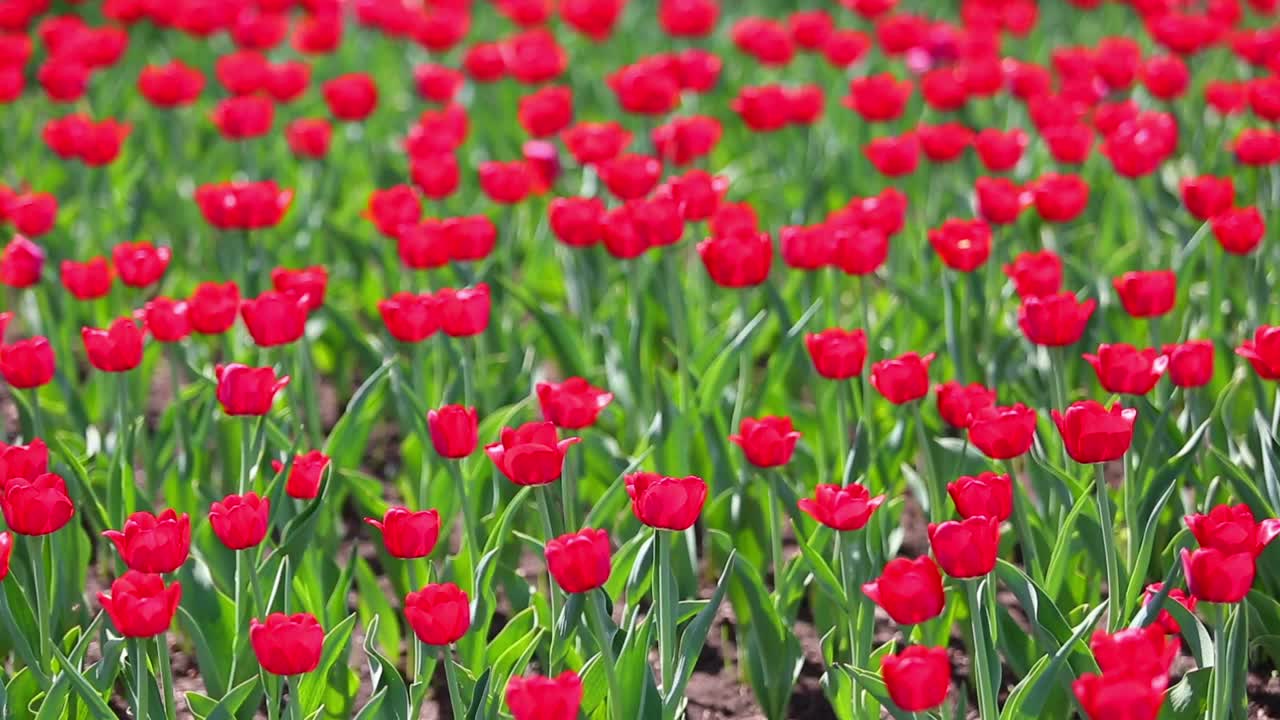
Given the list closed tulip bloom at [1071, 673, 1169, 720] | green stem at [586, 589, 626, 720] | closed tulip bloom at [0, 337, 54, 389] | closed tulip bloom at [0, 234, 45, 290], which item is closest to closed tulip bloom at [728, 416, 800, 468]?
green stem at [586, 589, 626, 720]

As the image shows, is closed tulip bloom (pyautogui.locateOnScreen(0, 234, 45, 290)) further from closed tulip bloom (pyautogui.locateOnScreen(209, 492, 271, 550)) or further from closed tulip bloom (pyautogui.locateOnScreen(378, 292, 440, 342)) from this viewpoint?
closed tulip bloom (pyautogui.locateOnScreen(209, 492, 271, 550))

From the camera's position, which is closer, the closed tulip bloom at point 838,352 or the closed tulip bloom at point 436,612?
the closed tulip bloom at point 436,612

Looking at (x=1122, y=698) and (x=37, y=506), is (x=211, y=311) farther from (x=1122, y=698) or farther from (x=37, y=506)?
(x=1122, y=698)

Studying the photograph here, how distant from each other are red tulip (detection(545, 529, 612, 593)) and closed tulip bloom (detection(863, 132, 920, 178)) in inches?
90.1

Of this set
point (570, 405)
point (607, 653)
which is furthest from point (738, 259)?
point (607, 653)

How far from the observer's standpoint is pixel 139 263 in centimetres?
383

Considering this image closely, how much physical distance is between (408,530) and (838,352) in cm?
89

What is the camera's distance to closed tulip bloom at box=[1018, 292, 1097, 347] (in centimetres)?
316

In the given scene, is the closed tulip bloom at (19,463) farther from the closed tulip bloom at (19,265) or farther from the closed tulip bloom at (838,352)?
the closed tulip bloom at (838,352)

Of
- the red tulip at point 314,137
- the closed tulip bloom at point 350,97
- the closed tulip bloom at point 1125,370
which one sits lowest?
the red tulip at point 314,137

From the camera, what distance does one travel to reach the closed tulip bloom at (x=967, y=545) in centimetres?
245

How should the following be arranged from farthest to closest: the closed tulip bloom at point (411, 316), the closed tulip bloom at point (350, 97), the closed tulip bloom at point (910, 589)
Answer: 1. the closed tulip bloom at point (350, 97)
2. the closed tulip bloom at point (411, 316)
3. the closed tulip bloom at point (910, 589)

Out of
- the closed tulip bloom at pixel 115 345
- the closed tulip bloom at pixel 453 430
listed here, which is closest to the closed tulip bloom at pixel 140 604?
the closed tulip bloom at pixel 453 430

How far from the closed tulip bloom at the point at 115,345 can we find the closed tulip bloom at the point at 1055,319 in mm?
1634
